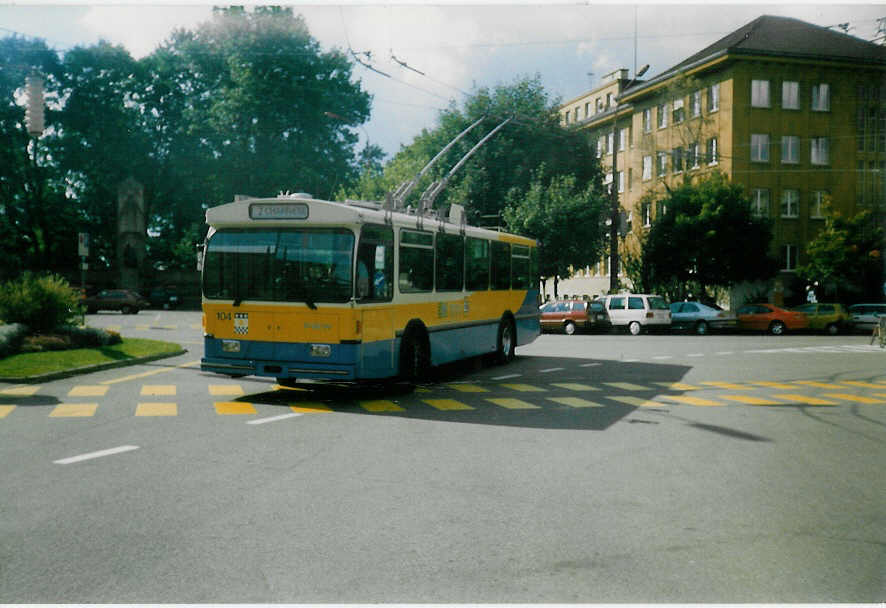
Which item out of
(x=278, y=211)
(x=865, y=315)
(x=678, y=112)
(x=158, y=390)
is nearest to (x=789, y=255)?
(x=678, y=112)

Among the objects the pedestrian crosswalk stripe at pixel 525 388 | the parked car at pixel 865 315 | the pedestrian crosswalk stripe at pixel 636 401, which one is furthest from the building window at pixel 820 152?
the pedestrian crosswalk stripe at pixel 636 401

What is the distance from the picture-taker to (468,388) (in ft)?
48.5

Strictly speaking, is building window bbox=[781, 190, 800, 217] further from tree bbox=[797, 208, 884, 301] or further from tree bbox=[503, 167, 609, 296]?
tree bbox=[503, 167, 609, 296]

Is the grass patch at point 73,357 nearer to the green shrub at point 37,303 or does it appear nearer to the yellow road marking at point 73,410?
the green shrub at point 37,303

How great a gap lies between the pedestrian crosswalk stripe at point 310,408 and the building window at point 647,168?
44.8 meters

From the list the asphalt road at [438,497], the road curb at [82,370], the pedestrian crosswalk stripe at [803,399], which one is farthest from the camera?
the road curb at [82,370]

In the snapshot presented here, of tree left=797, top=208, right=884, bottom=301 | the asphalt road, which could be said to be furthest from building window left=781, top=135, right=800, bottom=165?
the asphalt road

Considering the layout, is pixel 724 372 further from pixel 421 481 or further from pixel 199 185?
pixel 199 185

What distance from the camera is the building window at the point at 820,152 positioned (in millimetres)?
48719

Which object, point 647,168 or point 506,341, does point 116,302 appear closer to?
point 647,168

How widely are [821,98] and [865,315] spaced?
14891mm

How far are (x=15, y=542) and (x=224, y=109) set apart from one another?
153 feet

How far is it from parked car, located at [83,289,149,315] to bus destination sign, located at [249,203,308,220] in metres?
38.6

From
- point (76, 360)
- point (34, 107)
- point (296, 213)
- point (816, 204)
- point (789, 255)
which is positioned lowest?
point (76, 360)
